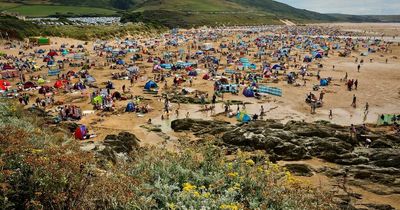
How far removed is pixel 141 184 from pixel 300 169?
1431 cm

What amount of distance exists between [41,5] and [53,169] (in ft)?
636

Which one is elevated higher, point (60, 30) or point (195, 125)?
point (60, 30)

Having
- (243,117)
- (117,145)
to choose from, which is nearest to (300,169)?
(243,117)

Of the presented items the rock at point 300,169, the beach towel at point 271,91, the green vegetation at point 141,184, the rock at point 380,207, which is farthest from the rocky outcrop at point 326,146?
the beach towel at point 271,91

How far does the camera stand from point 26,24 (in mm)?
87812

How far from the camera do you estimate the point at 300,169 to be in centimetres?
2164

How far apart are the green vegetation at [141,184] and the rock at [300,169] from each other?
9.79 meters

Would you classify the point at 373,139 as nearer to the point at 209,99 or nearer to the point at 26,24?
the point at 209,99

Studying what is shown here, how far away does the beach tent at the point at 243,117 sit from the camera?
31094 mm

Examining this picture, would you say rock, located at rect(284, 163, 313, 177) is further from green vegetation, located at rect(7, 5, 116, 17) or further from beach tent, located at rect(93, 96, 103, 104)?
green vegetation, located at rect(7, 5, 116, 17)

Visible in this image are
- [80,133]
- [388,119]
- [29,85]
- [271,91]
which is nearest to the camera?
[80,133]

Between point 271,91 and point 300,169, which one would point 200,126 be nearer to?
point 300,169

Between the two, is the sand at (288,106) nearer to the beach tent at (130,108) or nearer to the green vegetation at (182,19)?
the beach tent at (130,108)

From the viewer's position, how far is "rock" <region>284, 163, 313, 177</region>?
21.4 m
